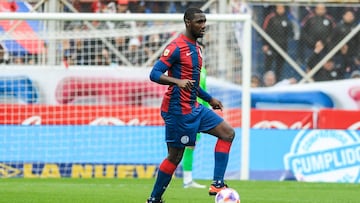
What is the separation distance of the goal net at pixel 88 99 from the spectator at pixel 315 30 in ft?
4.43

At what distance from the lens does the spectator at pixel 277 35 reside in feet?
60.4

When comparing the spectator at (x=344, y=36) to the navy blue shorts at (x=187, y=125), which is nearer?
the navy blue shorts at (x=187, y=125)

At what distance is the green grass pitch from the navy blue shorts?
4.26 ft

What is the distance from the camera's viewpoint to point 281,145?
668 inches

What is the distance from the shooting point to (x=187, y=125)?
10016 millimetres

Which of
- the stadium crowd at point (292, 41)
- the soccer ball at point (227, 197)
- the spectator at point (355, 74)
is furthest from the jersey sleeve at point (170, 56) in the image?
the spectator at point (355, 74)

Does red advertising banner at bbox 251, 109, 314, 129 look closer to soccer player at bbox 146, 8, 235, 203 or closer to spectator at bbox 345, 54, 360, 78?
spectator at bbox 345, 54, 360, 78

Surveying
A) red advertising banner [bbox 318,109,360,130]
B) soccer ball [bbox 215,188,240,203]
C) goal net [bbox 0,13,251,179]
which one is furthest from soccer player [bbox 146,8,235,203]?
red advertising banner [bbox 318,109,360,130]

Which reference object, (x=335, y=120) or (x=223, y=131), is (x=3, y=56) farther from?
(x=223, y=131)

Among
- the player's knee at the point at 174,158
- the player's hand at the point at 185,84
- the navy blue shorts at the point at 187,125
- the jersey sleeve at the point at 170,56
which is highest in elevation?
the jersey sleeve at the point at 170,56

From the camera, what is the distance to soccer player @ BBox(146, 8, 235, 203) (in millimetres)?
9828

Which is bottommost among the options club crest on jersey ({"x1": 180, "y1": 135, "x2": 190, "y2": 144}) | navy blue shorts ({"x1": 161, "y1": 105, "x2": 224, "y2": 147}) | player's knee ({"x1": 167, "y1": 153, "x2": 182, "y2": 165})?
player's knee ({"x1": 167, "y1": 153, "x2": 182, "y2": 165})

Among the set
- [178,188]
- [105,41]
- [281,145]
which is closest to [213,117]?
[178,188]

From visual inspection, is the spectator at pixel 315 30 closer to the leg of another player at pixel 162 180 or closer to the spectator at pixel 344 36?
the spectator at pixel 344 36
